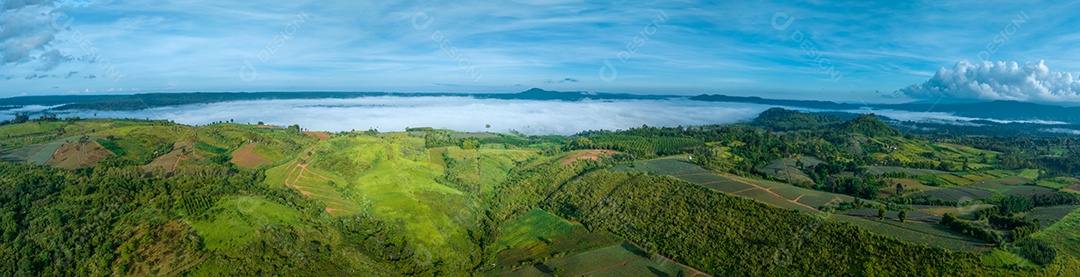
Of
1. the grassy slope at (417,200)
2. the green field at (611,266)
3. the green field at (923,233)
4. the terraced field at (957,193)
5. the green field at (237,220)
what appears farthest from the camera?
the terraced field at (957,193)

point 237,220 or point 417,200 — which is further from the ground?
point 237,220

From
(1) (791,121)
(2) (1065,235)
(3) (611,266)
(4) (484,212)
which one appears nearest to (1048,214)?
(2) (1065,235)

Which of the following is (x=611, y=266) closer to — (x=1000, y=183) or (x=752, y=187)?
(x=752, y=187)

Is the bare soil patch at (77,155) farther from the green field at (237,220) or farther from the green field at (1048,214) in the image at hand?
the green field at (1048,214)

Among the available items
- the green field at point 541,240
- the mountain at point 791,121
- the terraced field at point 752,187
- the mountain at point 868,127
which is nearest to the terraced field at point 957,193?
the terraced field at point 752,187

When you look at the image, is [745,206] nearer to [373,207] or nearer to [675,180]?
[675,180]

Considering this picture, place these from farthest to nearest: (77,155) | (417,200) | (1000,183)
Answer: (1000,183)
(77,155)
(417,200)

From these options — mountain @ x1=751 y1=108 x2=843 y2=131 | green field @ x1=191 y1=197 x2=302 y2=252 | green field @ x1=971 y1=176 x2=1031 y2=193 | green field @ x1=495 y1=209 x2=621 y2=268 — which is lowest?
green field @ x1=495 y1=209 x2=621 y2=268

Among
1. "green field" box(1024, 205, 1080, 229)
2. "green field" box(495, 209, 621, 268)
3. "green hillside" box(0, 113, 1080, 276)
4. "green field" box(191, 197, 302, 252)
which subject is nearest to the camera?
"green hillside" box(0, 113, 1080, 276)

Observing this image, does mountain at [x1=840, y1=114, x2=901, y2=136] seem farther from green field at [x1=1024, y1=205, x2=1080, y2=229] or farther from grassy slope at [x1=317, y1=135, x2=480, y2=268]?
grassy slope at [x1=317, y1=135, x2=480, y2=268]

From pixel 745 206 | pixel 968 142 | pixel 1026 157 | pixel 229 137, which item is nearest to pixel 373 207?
pixel 745 206

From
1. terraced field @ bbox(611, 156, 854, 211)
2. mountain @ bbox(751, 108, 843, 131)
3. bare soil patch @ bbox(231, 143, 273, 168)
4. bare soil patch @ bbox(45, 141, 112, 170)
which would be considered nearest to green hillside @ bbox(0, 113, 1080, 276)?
bare soil patch @ bbox(45, 141, 112, 170)
